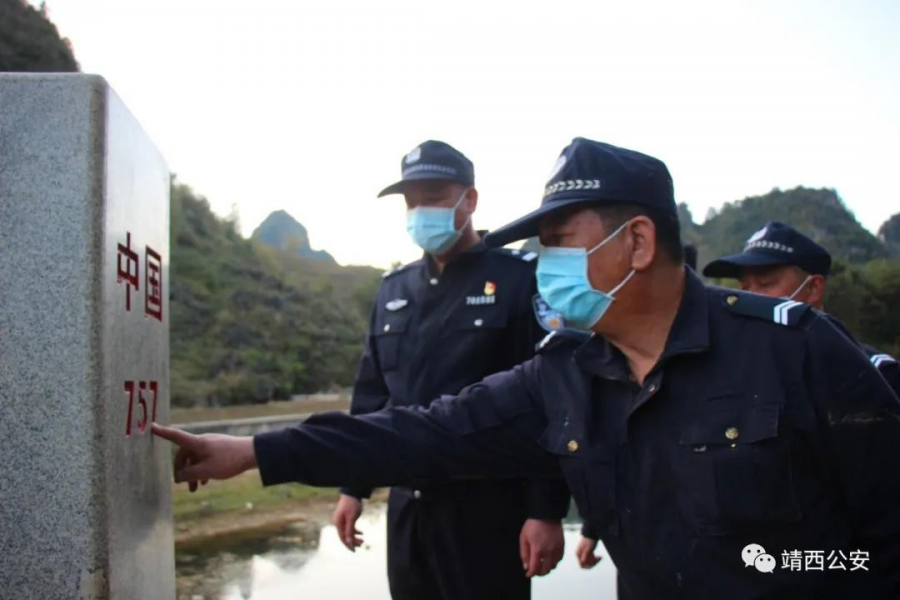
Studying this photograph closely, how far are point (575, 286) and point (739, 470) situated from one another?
0.56m

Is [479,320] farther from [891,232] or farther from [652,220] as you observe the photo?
[891,232]

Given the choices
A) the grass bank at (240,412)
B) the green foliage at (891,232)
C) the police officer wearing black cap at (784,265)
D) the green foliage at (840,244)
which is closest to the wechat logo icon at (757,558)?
the police officer wearing black cap at (784,265)

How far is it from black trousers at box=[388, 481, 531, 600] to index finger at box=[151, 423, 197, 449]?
874 mm

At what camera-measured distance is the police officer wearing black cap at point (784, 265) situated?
348cm

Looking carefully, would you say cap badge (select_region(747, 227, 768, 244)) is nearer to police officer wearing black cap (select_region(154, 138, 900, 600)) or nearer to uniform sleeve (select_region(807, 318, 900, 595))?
police officer wearing black cap (select_region(154, 138, 900, 600))

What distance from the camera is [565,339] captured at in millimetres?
2096

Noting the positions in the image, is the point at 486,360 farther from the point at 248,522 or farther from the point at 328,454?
the point at 248,522

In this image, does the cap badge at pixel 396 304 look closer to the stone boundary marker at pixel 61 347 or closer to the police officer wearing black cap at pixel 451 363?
the police officer wearing black cap at pixel 451 363

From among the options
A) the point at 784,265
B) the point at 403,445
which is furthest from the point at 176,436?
the point at 784,265

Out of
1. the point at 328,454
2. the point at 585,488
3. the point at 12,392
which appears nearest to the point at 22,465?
the point at 12,392

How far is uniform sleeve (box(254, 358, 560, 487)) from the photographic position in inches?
83.0

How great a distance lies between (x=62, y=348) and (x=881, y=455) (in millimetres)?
1554

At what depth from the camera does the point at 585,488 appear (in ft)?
6.18

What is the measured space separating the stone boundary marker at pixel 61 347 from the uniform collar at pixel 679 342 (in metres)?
1.05
